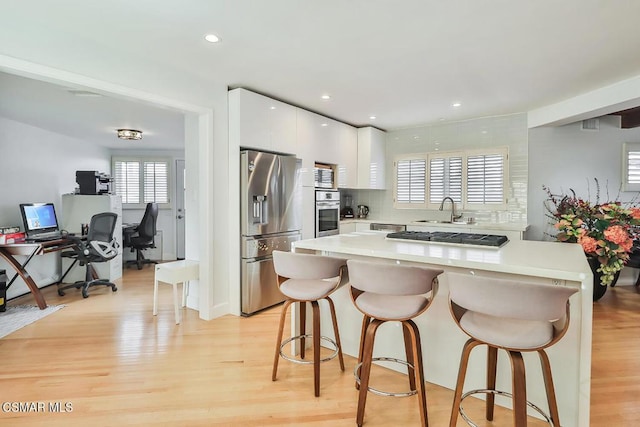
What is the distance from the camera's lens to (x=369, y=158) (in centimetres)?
530

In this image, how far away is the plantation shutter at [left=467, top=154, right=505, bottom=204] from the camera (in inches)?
184

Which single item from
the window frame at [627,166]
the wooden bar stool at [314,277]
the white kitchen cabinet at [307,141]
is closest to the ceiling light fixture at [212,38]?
the wooden bar stool at [314,277]

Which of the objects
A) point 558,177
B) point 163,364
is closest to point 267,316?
point 163,364

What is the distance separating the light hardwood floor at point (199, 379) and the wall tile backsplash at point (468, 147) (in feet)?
5.74

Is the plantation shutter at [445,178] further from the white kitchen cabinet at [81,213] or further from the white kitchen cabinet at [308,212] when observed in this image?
→ the white kitchen cabinet at [81,213]

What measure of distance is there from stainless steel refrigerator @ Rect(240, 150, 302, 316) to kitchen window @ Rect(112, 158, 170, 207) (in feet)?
13.8

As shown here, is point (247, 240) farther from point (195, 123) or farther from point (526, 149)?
point (526, 149)

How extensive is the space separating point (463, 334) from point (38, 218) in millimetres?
5218

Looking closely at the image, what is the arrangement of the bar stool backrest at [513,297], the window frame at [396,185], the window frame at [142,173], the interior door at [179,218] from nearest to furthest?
the bar stool backrest at [513,297] < the window frame at [396,185] < the window frame at [142,173] < the interior door at [179,218]

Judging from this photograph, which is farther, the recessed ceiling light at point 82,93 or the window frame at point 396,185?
the window frame at point 396,185

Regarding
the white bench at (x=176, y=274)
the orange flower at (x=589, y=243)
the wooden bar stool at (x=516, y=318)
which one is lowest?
the white bench at (x=176, y=274)

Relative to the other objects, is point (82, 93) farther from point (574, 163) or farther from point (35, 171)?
point (574, 163)

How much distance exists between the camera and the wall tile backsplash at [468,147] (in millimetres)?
4555

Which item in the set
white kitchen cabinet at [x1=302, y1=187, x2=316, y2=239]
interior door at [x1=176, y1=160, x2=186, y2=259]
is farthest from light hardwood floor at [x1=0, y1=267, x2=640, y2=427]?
interior door at [x1=176, y1=160, x2=186, y2=259]
